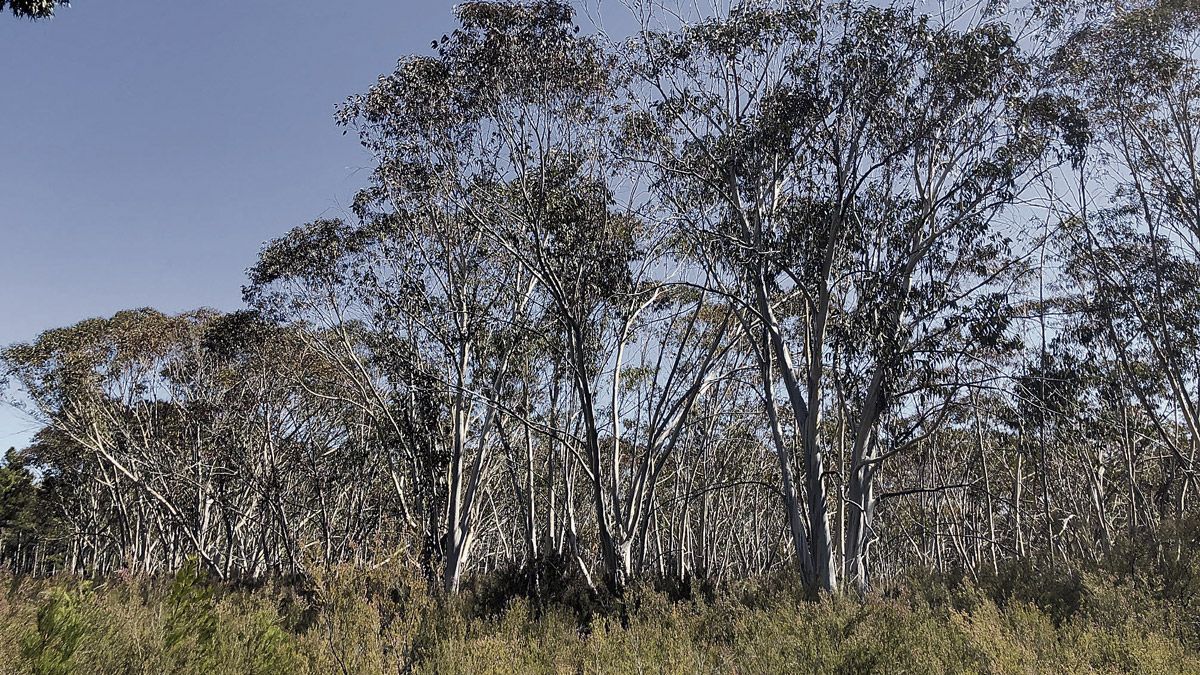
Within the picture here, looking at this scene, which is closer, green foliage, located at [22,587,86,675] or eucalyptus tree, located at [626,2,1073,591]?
green foliage, located at [22,587,86,675]

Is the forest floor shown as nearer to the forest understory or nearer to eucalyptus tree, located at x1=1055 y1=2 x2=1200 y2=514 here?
the forest understory

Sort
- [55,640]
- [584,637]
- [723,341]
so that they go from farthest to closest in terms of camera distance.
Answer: [723,341], [584,637], [55,640]

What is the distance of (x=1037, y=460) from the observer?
2141 centimetres

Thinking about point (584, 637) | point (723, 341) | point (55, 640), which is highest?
point (723, 341)

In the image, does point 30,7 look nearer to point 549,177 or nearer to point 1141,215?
point 549,177

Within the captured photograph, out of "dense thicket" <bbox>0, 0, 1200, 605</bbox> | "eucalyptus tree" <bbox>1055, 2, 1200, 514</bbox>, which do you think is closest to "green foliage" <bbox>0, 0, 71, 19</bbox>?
"dense thicket" <bbox>0, 0, 1200, 605</bbox>

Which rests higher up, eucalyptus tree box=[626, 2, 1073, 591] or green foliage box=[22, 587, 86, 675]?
eucalyptus tree box=[626, 2, 1073, 591]

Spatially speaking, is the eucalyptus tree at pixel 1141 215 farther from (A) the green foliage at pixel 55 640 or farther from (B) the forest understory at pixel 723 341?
(A) the green foliage at pixel 55 640

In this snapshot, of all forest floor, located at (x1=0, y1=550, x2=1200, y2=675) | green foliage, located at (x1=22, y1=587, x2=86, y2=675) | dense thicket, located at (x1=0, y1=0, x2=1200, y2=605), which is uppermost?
dense thicket, located at (x1=0, y1=0, x2=1200, y2=605)

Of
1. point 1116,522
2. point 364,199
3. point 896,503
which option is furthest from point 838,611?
point 896,503

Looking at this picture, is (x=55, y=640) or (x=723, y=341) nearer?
(x=55, y=640)

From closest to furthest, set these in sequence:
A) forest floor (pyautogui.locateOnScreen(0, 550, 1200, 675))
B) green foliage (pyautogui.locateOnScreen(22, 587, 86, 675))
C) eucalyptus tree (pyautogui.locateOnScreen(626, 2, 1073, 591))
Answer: green foliage (pyautogui.locateOnScreen(22, 587, 86, 675)), forest floor (pyautogui.locateOnScreen(0, 550, 1200, 675)), eucalyptus tree (pyautogui.locateOnScreen(626, 2, 1073, 591))

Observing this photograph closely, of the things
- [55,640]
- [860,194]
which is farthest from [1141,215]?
[55,640]

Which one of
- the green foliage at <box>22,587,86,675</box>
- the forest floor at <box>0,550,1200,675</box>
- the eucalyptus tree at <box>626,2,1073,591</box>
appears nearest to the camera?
the green foliage at <box>22,587,86,675</box>
